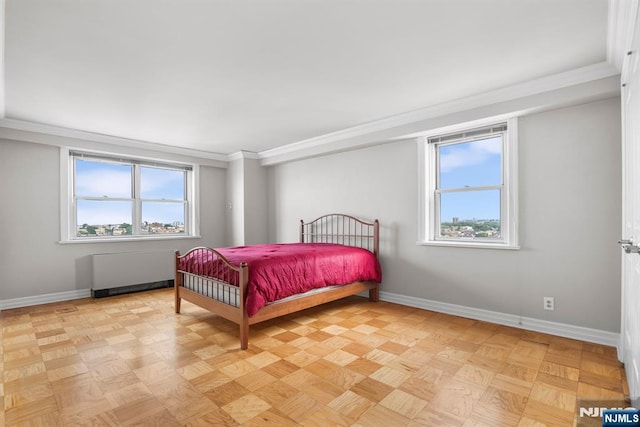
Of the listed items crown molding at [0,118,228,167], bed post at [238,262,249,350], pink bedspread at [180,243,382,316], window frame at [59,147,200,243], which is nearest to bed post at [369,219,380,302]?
pink bedspread at [180,243,382,316]

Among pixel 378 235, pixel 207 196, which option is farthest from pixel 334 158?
pixel 207 196

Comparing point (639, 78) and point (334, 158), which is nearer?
point (639, 78)

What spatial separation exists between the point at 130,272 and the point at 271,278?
2926mm

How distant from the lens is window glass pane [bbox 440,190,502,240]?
3.54 meters

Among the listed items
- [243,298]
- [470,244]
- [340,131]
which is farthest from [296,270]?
[340,131]

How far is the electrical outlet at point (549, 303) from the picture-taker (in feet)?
9.96

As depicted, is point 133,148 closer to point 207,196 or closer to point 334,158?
point 207,196

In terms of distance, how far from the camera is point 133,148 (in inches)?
193

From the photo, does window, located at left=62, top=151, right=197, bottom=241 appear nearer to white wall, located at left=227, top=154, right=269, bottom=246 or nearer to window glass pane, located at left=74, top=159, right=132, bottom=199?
window glass pane, located at left=74, top=159, right=132, bottom=199

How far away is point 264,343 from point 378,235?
6.96 feet

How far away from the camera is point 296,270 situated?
3293mm

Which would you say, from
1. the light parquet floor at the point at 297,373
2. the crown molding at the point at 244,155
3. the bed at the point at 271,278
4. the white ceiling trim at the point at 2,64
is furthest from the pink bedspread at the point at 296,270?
the crown molding at the point at 244,155

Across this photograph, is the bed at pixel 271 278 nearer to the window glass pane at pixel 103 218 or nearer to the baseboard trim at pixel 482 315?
the baseboard trim at pixel 482 315

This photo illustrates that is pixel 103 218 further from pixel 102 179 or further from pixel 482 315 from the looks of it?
pixel 482 315
